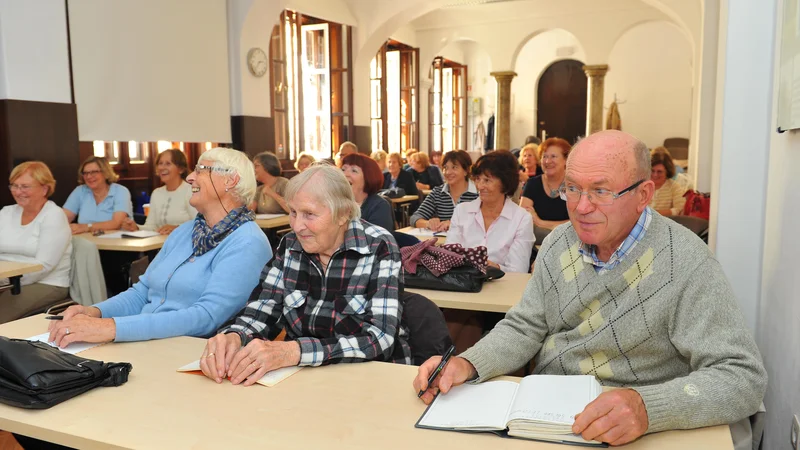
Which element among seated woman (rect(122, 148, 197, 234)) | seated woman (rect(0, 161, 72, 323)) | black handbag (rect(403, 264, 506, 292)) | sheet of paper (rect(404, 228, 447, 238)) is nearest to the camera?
black handbag (rect(403, 264, 506, 292))

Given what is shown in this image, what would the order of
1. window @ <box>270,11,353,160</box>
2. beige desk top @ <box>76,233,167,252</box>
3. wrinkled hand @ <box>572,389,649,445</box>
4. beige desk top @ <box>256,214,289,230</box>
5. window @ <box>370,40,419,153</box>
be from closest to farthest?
1. wrinkled hand @ <box>572,389,649,445</box>
2. beige desk top @ <box>76,233,167,252</box>
3. beige desk top @ <box>256,214,289,230</box>
4. window @ <box>270,11,353,160</box>
5. window @ <box>370,40,419,153</box>

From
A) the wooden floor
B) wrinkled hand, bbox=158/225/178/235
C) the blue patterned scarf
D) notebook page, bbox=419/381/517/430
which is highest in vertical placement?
the blue patterned scarf

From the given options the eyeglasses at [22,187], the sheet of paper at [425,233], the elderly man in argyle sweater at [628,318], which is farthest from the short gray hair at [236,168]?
the sheet of paper at [425,233]

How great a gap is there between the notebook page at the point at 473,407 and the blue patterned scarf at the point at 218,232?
1.22 m

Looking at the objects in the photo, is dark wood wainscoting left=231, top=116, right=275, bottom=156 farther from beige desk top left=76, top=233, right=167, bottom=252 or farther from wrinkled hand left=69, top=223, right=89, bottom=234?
beige desk top left=76, top=233, right=167, bottom=252

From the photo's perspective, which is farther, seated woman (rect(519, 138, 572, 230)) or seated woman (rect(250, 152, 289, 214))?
seated woman (rect(250, 152, 289, 214))

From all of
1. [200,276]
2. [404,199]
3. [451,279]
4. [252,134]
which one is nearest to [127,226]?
[252,134]

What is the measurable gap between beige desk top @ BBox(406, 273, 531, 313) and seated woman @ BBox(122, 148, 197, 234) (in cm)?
323

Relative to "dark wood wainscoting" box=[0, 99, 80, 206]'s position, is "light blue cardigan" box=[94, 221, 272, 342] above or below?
below

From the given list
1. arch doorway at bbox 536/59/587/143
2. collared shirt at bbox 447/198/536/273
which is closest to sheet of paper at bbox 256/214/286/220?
collared shirt at bbox 447/198/536/273

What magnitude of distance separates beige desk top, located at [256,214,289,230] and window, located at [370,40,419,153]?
6.32m

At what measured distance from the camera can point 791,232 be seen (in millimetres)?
1915

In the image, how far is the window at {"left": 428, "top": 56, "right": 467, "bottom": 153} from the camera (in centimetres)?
1565

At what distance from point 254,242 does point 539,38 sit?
1631cm
